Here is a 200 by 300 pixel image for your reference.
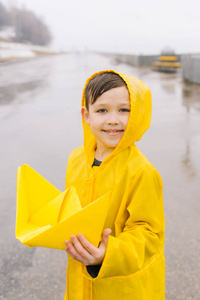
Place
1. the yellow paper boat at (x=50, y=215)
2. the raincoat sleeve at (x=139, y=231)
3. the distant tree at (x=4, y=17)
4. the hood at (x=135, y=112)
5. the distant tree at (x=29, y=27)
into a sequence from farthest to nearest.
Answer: the distant tree at (x=29, y=27), the distant tree at (x=4, y=17), the hood at (x=135, y=112), the raincoat sleeve at (x=139, y=231), the yellow paper boat at (x=50, y=215)

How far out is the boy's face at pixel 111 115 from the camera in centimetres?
122

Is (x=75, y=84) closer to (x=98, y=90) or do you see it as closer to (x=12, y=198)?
(x=12, y=198)

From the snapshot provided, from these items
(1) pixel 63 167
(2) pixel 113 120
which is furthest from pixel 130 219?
(1) pixel 63 167

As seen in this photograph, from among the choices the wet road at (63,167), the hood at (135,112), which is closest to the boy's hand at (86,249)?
the hood at (135,112)

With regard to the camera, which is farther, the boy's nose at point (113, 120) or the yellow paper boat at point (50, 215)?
the boy's nose at point (113, 120)

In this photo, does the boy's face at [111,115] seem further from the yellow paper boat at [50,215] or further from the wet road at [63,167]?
the wet road at [63,167]

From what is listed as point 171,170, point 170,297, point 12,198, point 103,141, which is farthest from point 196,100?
point 103,141

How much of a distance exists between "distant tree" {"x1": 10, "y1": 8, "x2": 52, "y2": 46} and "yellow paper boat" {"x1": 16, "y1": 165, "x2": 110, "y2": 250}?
104 meters

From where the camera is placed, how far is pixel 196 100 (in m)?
8.77

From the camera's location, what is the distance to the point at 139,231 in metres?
1.15

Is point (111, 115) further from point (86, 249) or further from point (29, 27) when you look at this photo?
point (29, 27)

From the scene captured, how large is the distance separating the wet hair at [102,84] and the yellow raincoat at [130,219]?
0.04 meters

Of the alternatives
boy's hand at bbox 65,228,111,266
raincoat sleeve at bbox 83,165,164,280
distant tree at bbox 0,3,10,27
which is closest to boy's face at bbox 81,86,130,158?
raincoat sleeve at bbox 83,165,164,280

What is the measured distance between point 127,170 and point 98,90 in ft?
1.08
